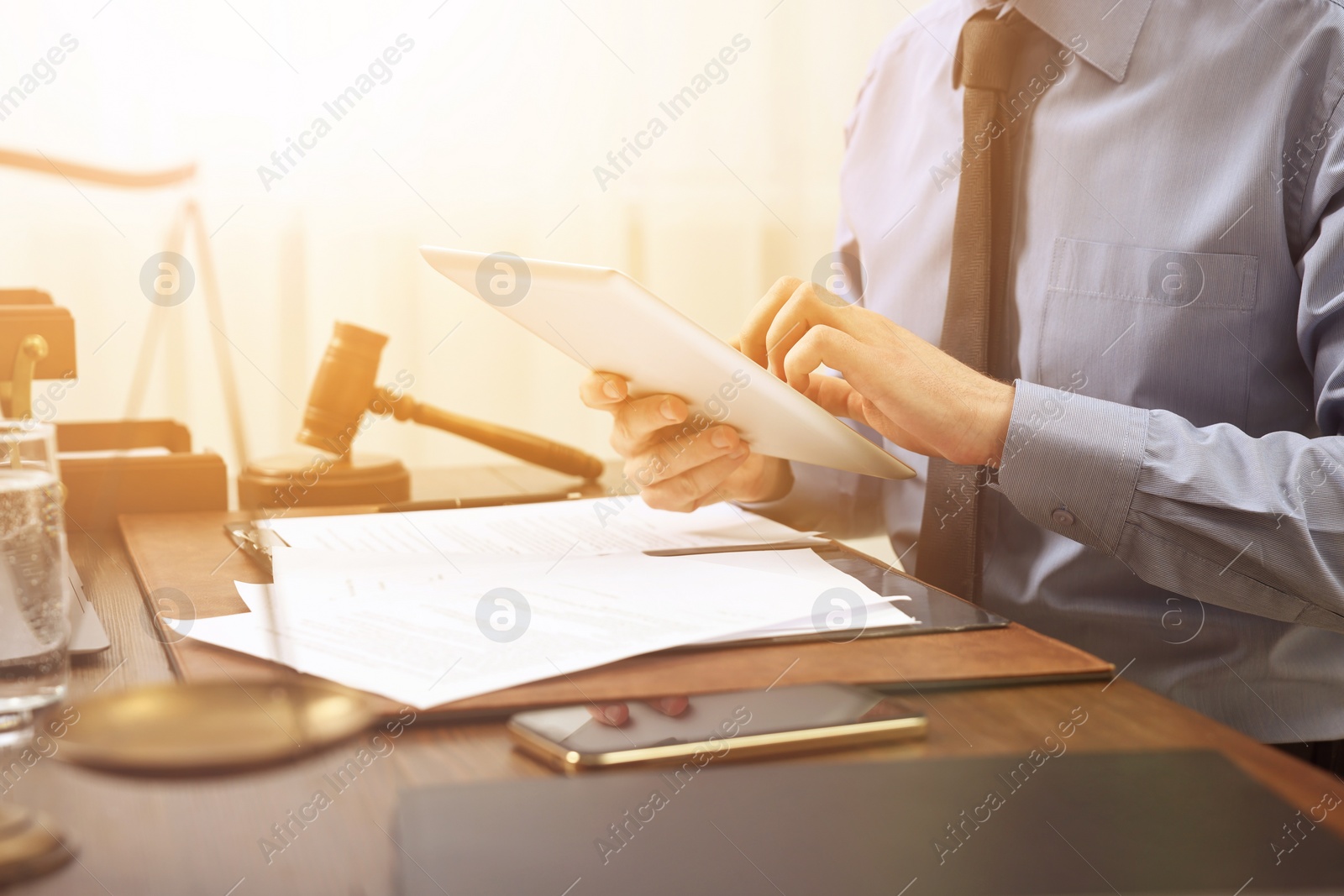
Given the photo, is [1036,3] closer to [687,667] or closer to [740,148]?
[687,667]

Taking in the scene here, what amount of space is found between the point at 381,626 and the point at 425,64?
5.95ft

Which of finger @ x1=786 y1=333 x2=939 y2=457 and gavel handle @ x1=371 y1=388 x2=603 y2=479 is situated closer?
finger @ x1=786 y1=333 x2=939 y2=457

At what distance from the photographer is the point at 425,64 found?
219cm

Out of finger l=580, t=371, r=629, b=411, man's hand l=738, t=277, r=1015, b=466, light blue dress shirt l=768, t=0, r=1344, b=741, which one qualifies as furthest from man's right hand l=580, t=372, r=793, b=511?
light blue dress shirt l=768, t=0, r=1344, b=741

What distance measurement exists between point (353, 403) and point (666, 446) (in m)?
0.43

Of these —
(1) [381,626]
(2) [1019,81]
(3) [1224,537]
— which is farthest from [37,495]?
(2) [1019,81]

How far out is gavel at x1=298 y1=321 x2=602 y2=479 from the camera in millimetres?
1210

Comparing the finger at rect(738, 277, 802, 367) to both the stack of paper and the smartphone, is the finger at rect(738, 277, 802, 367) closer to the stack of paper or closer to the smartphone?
the stack of paper

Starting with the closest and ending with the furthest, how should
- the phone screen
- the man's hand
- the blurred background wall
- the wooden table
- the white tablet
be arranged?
the wooden table, the phone screen, the white tablet, the man's hand, the blurred background wall

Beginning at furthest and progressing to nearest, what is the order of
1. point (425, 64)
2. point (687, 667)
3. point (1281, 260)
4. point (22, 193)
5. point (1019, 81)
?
point (425, 64)
point (22, 193)
point (1019, 81)
point (1281, 260)
point (687, 667)

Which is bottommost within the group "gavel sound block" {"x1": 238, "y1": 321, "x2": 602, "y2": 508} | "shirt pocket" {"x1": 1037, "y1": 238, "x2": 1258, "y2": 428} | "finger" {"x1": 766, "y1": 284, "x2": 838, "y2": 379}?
Result: "gavel sound block" {"x1": 238, "y1": 321, "x2": 602, "y2": 508}

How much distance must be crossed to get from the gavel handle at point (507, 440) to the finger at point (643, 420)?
283mm

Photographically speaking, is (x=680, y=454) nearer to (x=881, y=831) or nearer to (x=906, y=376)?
(x=906, y=376)

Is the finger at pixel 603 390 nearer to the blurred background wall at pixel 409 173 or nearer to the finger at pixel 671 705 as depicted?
the finger at pixel 671 705
